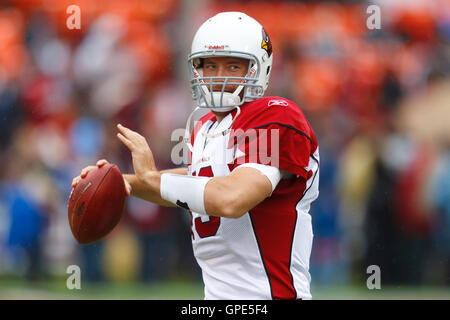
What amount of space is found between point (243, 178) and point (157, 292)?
4.73 metres

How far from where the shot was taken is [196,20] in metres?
8.34

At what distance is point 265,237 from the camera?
3051 mm

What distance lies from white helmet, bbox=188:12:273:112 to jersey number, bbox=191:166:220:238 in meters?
0.31

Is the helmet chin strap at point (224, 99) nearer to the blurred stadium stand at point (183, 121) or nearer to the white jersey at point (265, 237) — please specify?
the white jersey at point (265, 237)

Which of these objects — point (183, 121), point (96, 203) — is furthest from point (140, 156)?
point (183, 121)

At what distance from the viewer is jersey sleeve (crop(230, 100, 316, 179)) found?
9.70ft

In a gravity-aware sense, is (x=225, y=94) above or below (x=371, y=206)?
above

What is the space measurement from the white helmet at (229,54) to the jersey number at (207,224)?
0.31m

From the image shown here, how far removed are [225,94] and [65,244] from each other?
5427 mm

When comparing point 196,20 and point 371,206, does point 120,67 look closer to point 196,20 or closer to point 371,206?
point 196,20

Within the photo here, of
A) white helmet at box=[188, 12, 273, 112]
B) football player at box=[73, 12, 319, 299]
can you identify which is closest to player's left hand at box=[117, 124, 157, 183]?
football player at box=[73, 12, 319, 299]

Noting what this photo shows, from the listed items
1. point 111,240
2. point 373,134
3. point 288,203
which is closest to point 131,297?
point 111,240

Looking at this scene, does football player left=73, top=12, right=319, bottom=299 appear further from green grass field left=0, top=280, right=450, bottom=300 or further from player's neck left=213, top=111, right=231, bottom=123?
green grass field left=0, top=280, right=450, bottom=300

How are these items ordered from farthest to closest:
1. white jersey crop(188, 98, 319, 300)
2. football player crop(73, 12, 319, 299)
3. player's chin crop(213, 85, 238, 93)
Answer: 1. player's chin crop(213, 85, 238, 93)
2. white jersey crop(188, 98, 319, 300)
3. football player crop(73, 12, 319, 299)
